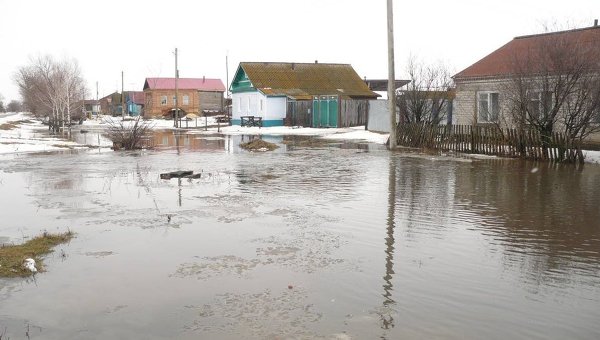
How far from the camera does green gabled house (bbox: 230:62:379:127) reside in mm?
45375

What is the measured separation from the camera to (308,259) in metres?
7.21

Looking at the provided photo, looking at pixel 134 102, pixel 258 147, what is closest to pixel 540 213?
pixel 258 147

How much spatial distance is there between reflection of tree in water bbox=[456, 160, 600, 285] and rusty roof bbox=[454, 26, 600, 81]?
4.47 meters

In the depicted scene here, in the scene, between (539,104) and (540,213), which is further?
(539,104)

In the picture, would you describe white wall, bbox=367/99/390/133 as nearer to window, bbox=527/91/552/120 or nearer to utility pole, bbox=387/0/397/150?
utility pole, bbox=387/0/397/150

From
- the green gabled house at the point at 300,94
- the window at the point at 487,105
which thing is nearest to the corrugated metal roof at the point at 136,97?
the green gabled house at the point at 300,94

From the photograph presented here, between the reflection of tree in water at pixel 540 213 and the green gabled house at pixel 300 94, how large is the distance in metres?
28.6

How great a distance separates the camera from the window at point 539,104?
62.9 feet

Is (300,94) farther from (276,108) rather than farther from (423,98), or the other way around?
(423,98)

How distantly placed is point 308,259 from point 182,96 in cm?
7655

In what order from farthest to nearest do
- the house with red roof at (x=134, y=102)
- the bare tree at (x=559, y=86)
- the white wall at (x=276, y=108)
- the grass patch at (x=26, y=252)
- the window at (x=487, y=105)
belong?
1. the house with red roof at (x=134, y=102)
2. the white wall at (x=276, y=108)
3. the window at (x=487, y=105)
4. the bare tree at (x=559, y=86)
5. the grass patch at (x=26, y=252)

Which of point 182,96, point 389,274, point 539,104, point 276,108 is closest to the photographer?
point 389,274

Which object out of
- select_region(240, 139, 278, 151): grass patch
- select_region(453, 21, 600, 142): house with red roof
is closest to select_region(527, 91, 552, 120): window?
select_region(453, 21, 600, 142): house with red roof

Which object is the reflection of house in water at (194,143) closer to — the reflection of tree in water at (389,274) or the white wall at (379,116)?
the white wall at (379,116)
